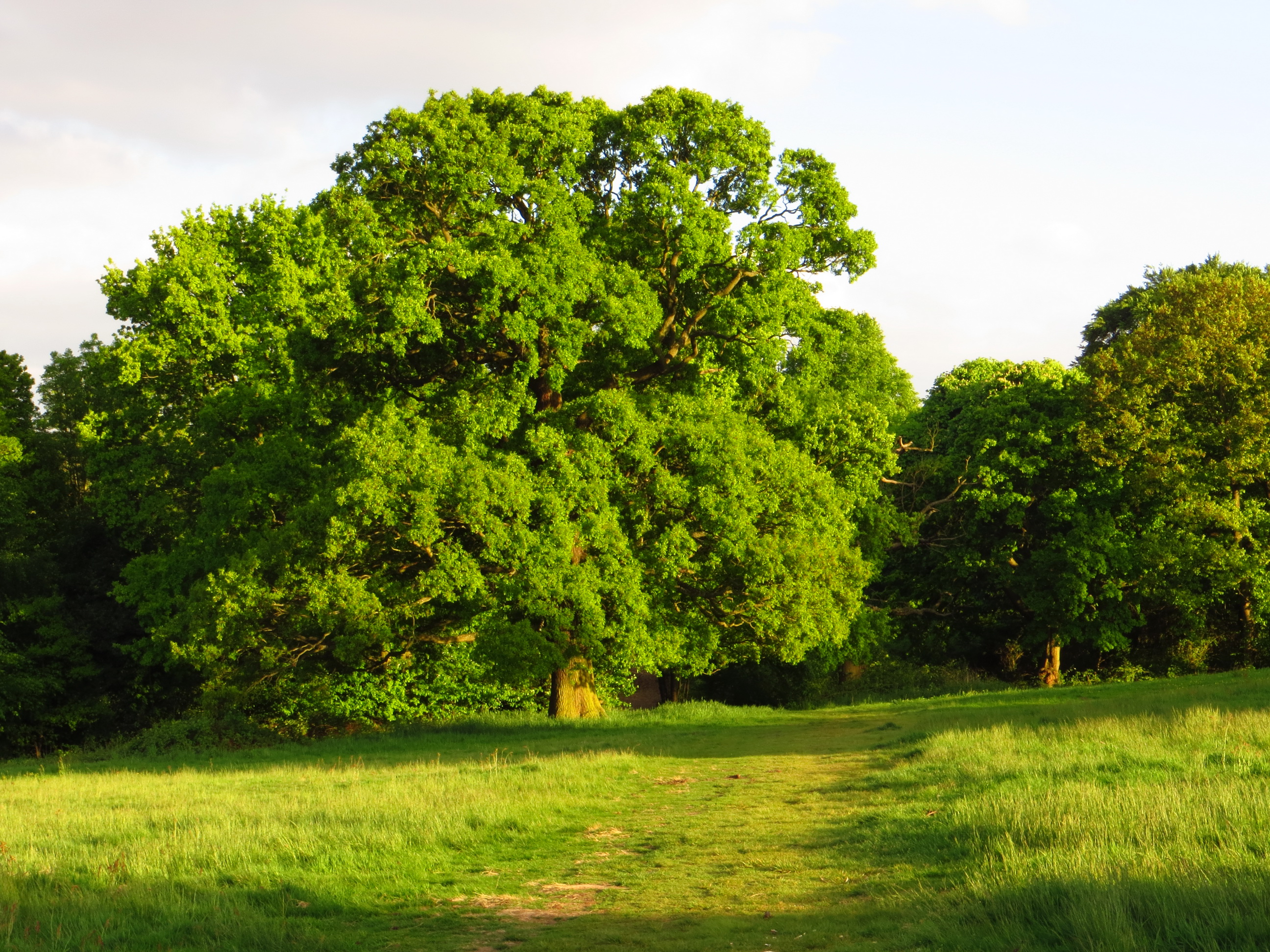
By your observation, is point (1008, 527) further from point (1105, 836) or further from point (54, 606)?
point (54, 606)

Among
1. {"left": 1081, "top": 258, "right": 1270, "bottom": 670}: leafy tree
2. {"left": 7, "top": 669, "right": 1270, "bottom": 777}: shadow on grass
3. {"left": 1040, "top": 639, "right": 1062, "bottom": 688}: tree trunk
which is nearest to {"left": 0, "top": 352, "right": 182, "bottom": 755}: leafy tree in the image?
{"left": 7, "top": 669, "right": 1270, "bottom": 777}: shadow on grass

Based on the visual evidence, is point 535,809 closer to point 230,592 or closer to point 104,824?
point 104,824

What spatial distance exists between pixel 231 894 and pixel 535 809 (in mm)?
4996

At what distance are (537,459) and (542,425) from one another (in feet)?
4.36

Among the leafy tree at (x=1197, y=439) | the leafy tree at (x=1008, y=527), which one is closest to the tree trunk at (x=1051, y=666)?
the leafy tree at (x=1008, y=527)

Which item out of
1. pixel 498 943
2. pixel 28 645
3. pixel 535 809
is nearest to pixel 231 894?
pixel 498 943

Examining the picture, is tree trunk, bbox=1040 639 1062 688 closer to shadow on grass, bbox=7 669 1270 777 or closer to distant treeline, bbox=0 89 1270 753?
distant treeline, bbox=0 89 1270 753

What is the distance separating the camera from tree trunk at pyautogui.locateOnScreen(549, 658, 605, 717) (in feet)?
96.7

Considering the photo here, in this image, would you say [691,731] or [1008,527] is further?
[1008,527]

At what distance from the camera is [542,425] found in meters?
26.4

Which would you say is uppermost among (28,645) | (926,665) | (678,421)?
(678,421)

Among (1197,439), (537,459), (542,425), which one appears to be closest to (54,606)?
(537,459)

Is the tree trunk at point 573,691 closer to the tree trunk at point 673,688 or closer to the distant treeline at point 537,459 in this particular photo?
the distant treeline at point 537,459

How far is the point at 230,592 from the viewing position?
26.0 m
